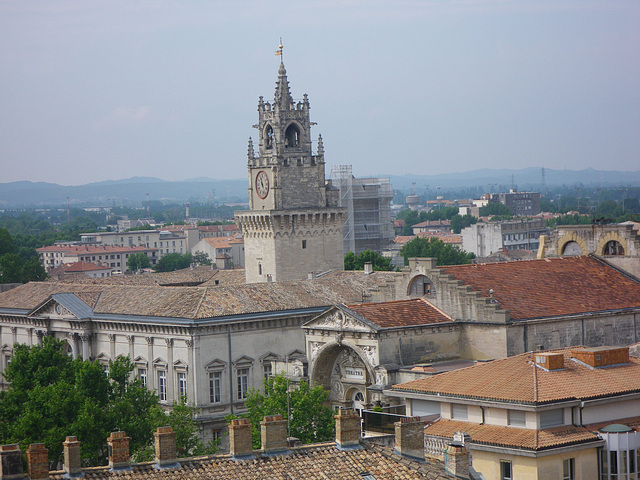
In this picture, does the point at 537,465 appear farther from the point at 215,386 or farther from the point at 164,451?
the point at 215,386

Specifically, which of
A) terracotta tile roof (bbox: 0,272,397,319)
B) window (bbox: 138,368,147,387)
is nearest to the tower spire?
terracotta tile roof (bbox: 0,272,397,319)

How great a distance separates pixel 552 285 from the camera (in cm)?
6962

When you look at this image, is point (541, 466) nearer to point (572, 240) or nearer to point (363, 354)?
point (363, 354)

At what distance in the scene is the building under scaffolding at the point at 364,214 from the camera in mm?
146750

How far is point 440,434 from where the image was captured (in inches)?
1820

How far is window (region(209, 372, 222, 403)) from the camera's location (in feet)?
252

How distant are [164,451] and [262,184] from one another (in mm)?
64696

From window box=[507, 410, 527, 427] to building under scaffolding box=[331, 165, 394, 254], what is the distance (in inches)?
3965

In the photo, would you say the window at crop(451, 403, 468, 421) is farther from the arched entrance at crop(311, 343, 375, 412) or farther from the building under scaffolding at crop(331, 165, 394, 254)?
the building under scaffolding at crop(331, 165, 394, 254)

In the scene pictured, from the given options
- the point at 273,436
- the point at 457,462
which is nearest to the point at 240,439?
the point at 273,436

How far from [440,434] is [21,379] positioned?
29.6m

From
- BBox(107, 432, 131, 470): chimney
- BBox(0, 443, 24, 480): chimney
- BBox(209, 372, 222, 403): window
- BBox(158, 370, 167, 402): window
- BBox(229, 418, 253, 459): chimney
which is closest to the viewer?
BBox(0, 443, 24, 480): chimney

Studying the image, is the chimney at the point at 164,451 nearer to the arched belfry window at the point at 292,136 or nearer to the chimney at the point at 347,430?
the chimney at the point at 347,430

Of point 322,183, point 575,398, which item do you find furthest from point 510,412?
point 322,183
